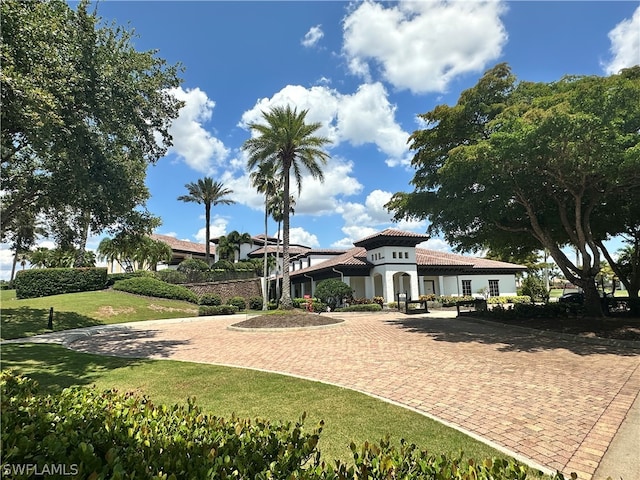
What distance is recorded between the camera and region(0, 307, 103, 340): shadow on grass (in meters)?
18.0

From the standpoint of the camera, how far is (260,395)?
23.6 ft

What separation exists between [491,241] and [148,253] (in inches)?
1514

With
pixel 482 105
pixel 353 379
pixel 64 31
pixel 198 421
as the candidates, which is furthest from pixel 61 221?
pixel 482 105

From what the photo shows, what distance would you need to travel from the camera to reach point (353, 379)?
8.50m

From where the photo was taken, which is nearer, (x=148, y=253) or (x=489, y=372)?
(x=489, y=372)

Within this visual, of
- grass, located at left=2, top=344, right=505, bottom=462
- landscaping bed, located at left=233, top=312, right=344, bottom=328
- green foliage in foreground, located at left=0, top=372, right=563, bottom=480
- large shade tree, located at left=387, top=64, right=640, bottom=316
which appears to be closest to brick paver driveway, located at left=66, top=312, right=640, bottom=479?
grass, located at left=2, top=344, right=505, bottom=462

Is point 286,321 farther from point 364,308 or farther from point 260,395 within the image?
point 364,308

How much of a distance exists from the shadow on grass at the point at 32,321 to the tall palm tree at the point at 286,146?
1249 cm

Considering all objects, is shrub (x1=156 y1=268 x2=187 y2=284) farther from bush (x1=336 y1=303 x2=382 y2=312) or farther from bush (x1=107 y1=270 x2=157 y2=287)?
bush (x1=336 y1=303 x2=382 y2=312)

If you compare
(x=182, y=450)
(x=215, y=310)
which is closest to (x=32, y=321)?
(x=215, y=310)

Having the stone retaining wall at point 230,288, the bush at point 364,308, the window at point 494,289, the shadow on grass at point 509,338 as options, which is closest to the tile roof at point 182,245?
the stone retaining wall at point 230,288

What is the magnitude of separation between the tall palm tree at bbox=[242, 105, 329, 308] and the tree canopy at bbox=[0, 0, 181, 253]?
25.4ft

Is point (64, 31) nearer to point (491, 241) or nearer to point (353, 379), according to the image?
point (353, 379)

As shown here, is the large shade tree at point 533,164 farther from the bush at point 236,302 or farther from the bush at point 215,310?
the bush at point 236,302
